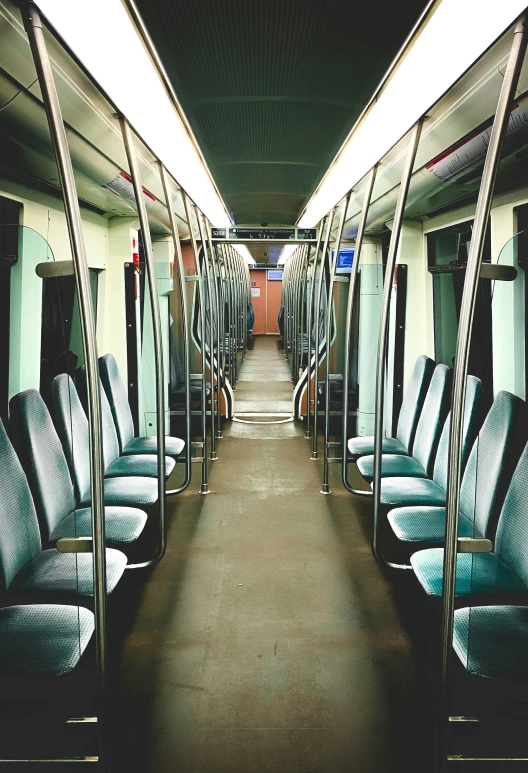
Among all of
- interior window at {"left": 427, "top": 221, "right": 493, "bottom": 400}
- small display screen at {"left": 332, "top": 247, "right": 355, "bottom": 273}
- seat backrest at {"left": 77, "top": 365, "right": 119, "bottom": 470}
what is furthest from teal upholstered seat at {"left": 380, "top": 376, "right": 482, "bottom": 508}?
small display screen at {"left": 332, "top": 247, "right": 355, "bottom": 273}

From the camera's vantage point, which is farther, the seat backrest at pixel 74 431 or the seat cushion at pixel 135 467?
the seat cushion at pixel 135 467

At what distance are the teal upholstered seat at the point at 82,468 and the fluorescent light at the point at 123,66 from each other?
107 centimetres

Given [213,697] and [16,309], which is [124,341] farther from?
[213,697]

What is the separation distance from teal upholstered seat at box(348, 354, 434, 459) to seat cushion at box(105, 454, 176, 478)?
1.32 m

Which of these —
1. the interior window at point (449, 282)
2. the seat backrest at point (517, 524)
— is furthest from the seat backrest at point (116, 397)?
the seat backrest at point (517, 524)

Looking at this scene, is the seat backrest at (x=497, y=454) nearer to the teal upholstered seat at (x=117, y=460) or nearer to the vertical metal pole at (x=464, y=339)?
the vertical metal pole at (x=464, y=339)

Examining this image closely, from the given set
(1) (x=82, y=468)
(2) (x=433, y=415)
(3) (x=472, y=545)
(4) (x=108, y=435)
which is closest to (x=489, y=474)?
(3) (x=472, y=545)

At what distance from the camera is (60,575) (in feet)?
7.03

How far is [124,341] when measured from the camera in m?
4.78

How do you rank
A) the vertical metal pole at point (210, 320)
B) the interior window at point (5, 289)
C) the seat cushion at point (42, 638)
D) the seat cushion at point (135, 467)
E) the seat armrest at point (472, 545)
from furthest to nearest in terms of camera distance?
the vertical metal pole at point (210, 320) → the seat cushion at point (135, 467) → the interior window at point (5, 289) → the seat cushion at point (42, 638) → the seat armrest at point (472, 545)

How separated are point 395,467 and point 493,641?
181 centimetres

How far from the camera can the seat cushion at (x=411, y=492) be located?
9.77ft

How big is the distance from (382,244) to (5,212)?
3823 millimetres

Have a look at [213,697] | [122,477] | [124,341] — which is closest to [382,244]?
[124,341]
